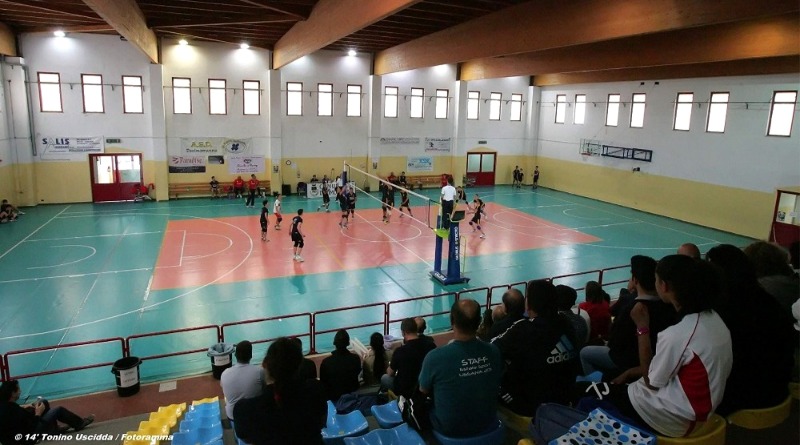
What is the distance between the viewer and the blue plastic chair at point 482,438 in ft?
14.2

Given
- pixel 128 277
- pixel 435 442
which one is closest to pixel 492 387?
pixel 435 442

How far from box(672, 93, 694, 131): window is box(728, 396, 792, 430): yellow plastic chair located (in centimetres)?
2502

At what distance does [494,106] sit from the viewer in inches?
1412

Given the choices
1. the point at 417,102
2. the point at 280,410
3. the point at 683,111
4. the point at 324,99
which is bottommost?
the point at 280,410

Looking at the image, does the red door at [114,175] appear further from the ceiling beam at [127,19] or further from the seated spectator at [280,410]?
the seated spectator at [280,410]

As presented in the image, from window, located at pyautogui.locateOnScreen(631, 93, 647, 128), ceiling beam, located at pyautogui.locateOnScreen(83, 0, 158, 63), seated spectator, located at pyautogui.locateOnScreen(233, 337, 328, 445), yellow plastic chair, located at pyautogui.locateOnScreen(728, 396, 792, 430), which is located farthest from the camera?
window, located at pyautogui.locateOnScreen(631, 93, 647, 128)

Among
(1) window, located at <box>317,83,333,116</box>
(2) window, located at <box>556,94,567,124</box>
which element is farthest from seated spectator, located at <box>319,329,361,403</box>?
(2) window, located at <box>556,94,567,124</box>

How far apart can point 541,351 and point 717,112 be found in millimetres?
25089

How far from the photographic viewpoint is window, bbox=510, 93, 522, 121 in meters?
36.4

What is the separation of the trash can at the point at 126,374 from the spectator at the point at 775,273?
862 cm

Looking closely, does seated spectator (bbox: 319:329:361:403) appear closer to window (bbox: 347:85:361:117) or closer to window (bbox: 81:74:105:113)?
window (bbox: 81:74:105:113)

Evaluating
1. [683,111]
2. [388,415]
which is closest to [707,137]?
[683,111]

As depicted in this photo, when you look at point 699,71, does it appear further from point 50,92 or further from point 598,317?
point 50,92

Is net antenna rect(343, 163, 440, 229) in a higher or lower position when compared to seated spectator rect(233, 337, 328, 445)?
lower
